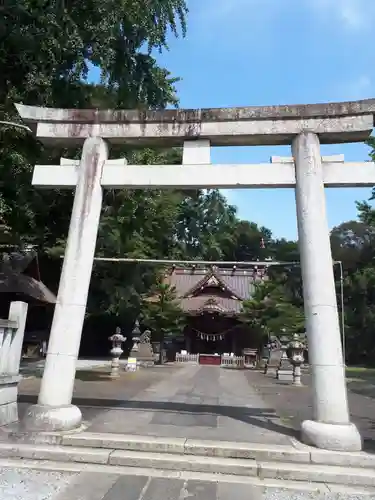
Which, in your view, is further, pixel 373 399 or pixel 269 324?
pixel 269 324

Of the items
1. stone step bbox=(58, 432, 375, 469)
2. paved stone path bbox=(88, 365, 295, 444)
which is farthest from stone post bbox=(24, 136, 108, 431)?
paved stone path bbox=(88, 365, 295, 444)

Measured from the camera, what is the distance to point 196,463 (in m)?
4.79

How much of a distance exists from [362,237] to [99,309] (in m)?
28.5

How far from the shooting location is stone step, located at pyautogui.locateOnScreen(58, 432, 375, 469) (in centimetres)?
495

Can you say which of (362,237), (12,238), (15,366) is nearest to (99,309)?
(12,238)

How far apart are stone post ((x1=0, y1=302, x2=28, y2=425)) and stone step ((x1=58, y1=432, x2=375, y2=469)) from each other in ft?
4.62

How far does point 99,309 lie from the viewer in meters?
26.8

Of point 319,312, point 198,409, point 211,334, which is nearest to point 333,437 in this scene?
point 319,312

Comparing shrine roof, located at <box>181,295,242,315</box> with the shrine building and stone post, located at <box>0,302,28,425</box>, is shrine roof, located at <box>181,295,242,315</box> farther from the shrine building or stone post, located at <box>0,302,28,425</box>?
stone post, located at <box>0,302,28,425</box>

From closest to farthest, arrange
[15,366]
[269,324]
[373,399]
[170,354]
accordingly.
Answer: [15,366]
[373,399]
[269,324]
[170,354]

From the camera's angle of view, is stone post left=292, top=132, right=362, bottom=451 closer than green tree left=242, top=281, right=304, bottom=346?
Yes

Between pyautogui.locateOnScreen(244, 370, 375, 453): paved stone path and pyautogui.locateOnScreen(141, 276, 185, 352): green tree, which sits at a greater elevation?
pyautogui.locateOnScreen(141, 276, 185, 352): green tree

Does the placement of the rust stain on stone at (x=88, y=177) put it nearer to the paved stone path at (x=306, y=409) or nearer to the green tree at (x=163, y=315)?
the paved stone path at (x=306, y=409)

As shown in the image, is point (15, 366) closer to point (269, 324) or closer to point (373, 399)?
point (373, 399)
